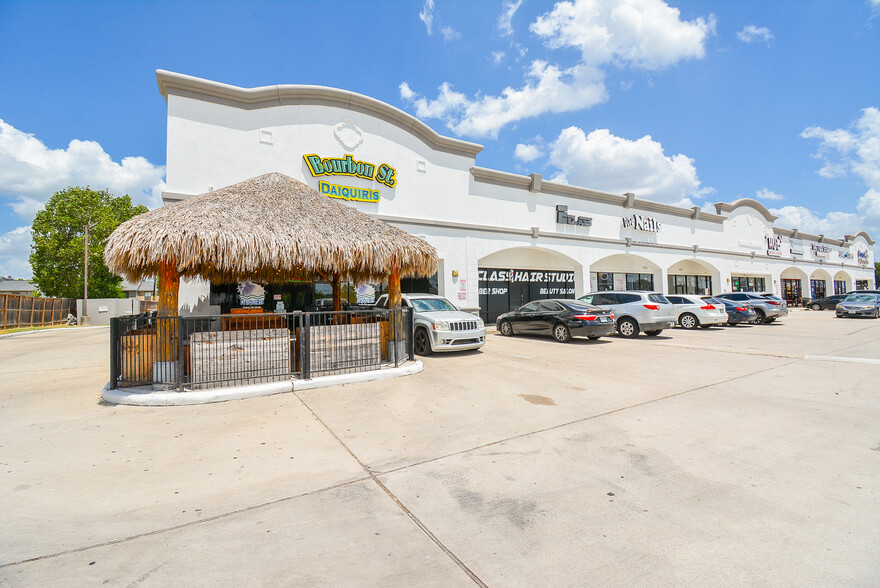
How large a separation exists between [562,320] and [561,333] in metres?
0.47

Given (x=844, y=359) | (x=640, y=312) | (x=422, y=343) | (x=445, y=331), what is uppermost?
(x=640, y=312)

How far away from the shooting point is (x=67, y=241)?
34.8 metres

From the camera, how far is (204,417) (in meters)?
5.68

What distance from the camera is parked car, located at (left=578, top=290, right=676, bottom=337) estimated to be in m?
14.3

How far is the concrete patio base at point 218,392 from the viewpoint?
6320mm

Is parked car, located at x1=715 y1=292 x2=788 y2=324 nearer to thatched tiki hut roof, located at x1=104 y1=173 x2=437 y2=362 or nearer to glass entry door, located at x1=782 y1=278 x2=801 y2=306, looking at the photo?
thatched tiki hut roof, located at x1=104 y1=173 x2=437 y2=362

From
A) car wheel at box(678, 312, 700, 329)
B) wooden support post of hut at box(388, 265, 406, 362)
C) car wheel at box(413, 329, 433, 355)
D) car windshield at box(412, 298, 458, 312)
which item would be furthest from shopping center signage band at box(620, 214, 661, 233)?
wooden support post of hut at box(388, 265, 406, 362)

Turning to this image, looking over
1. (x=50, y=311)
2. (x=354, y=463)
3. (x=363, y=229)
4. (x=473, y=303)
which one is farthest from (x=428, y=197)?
(x=50, y=311)

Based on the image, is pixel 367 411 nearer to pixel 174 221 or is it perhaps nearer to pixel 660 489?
pixel 660 489

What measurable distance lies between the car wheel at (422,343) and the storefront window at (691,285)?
25469 millimetres

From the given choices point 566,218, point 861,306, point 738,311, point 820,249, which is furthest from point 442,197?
point 820,249

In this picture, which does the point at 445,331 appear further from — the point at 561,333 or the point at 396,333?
the point at 561,333

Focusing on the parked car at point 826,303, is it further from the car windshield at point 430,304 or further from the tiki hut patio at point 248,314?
the tiki hut patio at point 248,314

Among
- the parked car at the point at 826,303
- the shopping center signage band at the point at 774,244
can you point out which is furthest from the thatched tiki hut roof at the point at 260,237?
the shopping center signage band at the point at 774,244
